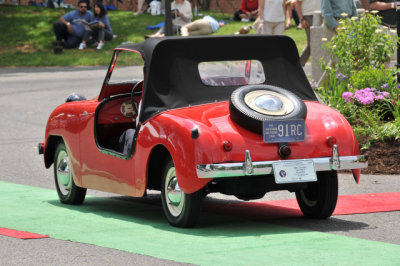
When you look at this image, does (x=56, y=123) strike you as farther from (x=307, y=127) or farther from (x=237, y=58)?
(x=307, y=127)

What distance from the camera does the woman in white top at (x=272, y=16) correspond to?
805 inches

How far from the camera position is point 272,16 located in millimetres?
20484

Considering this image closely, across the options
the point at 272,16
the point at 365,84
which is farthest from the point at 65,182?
the point at 272,16

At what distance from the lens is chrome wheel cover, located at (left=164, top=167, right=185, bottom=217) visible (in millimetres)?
8000

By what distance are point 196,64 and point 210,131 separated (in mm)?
1098

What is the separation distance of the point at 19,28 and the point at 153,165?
970 inches

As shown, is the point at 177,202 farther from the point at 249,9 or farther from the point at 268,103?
the point at 249,9

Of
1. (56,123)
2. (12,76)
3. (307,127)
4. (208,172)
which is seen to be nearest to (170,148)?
(208,172)

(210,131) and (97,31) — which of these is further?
(97,31)

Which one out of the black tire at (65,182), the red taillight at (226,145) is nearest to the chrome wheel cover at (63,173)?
the black tire at (65,182)

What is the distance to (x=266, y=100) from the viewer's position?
8062 mm

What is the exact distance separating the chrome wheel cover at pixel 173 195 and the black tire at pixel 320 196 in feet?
3.94

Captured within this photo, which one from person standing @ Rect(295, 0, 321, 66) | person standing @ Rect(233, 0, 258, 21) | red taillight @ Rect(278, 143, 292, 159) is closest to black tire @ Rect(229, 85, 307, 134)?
red taillight @ Rect(278, 143, 292, 159)

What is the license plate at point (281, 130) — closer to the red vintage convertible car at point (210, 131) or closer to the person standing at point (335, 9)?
the red vintage convertible car at point (210, 131)
